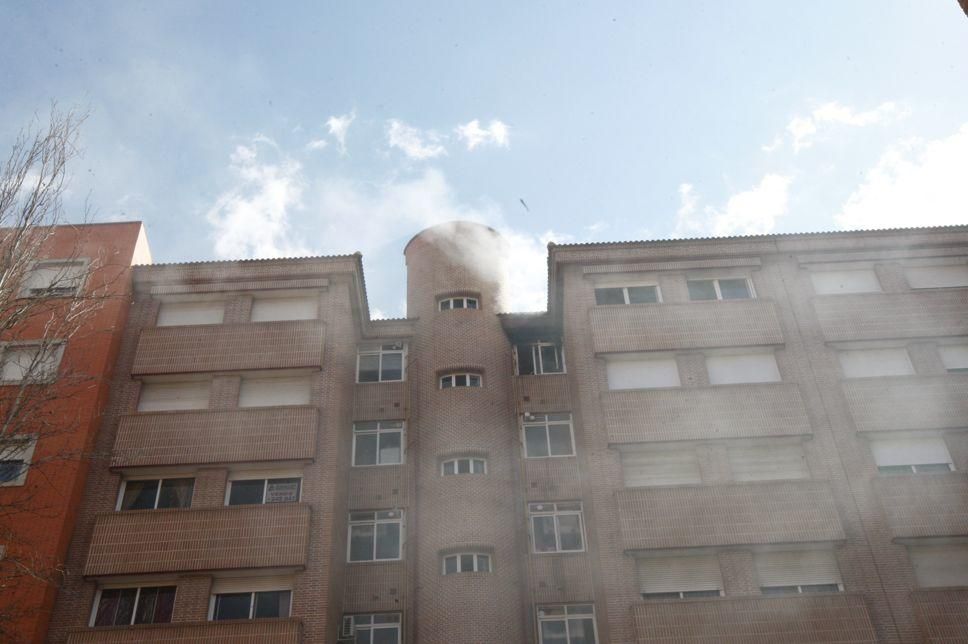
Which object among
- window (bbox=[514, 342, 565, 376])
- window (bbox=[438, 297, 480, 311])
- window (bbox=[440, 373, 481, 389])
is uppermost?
window (bbox=[438, 297, 480, 311])

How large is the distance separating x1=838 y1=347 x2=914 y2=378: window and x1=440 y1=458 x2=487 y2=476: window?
9.98 meters

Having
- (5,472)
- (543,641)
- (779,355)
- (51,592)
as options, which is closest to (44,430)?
(5,472)

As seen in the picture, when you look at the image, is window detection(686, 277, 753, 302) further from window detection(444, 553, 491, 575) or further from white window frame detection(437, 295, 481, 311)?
window detection(444, 553, 491, 575)

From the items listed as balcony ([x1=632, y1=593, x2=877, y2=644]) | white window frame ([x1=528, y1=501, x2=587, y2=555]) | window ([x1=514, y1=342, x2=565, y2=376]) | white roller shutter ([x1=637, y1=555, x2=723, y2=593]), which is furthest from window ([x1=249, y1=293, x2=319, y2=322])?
balcony ([x1=632, y1=593, x2=877, y2=644])

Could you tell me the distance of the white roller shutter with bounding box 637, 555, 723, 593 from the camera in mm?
17750

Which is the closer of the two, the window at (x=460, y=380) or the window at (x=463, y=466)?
the window at (x=463, y=466)

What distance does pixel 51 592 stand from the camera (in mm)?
16922

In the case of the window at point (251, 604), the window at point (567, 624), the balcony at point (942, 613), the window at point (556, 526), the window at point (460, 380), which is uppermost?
the window at point (460, 380)

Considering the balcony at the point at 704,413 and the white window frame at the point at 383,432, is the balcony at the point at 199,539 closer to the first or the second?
the white window frame at the point at 383,432

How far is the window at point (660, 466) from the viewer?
19125 millimetres

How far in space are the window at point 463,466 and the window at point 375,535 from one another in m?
1.67

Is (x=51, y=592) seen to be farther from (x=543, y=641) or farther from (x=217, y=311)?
(x=543, y=641)

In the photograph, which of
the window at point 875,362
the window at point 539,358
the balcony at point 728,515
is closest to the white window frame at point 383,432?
the window at point 539,358

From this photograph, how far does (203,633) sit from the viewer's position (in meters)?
16.8
